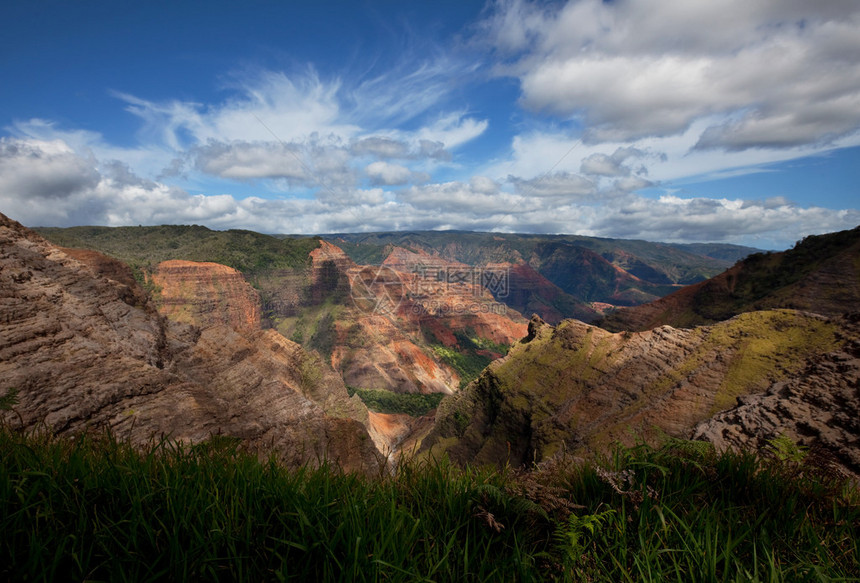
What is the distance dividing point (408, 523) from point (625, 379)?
35.9m

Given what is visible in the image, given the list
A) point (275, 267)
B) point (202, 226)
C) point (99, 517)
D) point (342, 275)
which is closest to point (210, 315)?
point (275, 267)

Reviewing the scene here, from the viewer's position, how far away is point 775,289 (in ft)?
174

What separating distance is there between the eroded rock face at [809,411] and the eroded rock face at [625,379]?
18.8 ft

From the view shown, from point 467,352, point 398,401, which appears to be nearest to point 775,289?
point 398,401

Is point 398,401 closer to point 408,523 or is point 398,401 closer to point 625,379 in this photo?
point 625,379

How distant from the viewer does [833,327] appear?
81.8ft

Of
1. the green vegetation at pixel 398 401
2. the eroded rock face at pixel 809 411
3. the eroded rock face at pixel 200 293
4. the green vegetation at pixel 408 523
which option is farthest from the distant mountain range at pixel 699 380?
the eroded rock face at pixel 200 293

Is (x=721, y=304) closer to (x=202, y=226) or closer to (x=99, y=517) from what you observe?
(x=99, y=517)

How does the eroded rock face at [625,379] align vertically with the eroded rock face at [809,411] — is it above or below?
below

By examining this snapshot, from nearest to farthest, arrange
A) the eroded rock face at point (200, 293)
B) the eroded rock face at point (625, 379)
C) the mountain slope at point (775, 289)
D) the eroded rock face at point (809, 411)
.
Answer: the eroded rock face at point (809, 411) < the eroded rock face at point (625, 379) < the mountain slope at point (775, 289) < the eroded rock face at point (200, 293)

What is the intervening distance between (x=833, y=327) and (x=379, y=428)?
6493cm

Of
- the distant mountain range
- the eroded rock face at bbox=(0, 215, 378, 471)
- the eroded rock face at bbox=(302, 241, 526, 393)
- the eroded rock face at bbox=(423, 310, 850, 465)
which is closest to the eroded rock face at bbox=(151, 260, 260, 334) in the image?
the eroded rock face at bbox=(302, 241, 526, 393)

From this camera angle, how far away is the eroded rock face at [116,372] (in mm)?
14383

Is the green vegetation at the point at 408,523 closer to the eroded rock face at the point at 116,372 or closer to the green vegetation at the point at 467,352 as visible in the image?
the eroded rock face at the point at 116,372
